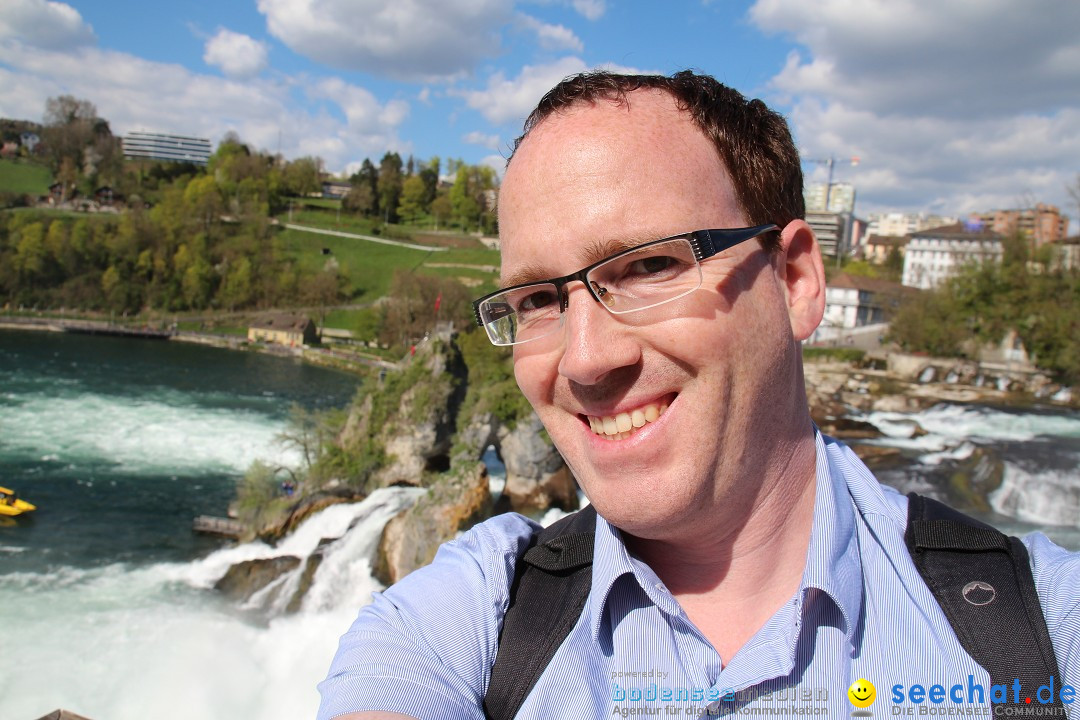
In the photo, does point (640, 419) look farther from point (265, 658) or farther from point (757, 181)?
point (265, 658)

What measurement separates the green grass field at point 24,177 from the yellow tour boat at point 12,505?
2926 inches

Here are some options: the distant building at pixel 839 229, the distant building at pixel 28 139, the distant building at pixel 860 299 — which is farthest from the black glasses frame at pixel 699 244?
the distant building at pixel 28 139

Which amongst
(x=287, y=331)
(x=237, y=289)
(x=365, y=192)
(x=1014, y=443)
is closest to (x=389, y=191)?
(x=365, y=192)

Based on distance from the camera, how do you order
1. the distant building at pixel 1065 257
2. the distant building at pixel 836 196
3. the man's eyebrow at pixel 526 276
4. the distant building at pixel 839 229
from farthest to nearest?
the distant building at pixel 836 196
the distant building at pixel 839 229
the distant building at pixel 1065 257
the man's eyebrow at pixel 526 276

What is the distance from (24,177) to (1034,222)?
104 meters

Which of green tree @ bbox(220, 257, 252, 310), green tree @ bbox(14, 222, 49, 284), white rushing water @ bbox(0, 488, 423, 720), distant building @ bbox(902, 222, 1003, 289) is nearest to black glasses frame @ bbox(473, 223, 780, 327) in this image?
white rushing water @ bbox(0, 488, 423, 720)

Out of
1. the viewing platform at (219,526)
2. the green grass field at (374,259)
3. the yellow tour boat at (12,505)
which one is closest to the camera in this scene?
the viewing platform at (219,526)

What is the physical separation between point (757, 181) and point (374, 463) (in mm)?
17366

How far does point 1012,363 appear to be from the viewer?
35125 mm

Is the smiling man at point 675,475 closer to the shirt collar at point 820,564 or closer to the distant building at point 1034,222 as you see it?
the shirt collar at point 820,564

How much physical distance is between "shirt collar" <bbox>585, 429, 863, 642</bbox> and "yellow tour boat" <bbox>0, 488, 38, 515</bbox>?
20.6 metres

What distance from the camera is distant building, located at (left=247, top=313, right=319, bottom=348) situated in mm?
50375

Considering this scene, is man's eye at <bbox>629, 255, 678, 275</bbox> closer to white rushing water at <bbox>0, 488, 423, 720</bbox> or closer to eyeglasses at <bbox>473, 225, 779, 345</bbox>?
eyeglasses at <bbox>473, 225, 779, 345</bbox>

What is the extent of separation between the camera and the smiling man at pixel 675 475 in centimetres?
115
